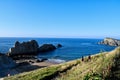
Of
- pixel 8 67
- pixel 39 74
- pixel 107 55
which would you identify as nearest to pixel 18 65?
pixel 8 67

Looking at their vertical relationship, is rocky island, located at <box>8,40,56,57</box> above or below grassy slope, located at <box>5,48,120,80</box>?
below

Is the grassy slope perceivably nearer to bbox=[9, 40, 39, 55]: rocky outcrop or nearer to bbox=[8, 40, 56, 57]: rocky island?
bbox=[8, 40, 56, 57]: rocky island

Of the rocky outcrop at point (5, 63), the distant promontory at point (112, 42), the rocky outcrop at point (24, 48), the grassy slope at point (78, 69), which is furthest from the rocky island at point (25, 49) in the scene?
the grassy slope at point (78, 69)

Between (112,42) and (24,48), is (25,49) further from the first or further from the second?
(112,42)

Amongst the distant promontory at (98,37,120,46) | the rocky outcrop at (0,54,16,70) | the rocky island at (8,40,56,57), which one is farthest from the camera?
the distant promontory at (98,37,120,46)

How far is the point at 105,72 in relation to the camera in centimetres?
1675

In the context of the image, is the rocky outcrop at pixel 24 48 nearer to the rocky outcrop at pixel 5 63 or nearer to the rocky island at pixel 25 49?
the rocky island at pixel 25 49

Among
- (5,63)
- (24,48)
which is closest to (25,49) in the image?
(24,48)

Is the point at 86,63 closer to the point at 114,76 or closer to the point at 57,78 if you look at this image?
the point at 57,78

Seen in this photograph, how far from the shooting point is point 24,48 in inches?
4370

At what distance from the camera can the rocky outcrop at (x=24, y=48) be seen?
103m

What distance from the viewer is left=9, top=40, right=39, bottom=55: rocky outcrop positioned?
103 metres

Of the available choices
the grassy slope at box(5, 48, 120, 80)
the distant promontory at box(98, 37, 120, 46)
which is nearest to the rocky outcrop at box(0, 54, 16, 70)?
the grassy slope at box(5, 48, 120, 80)

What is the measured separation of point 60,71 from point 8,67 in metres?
41.9
